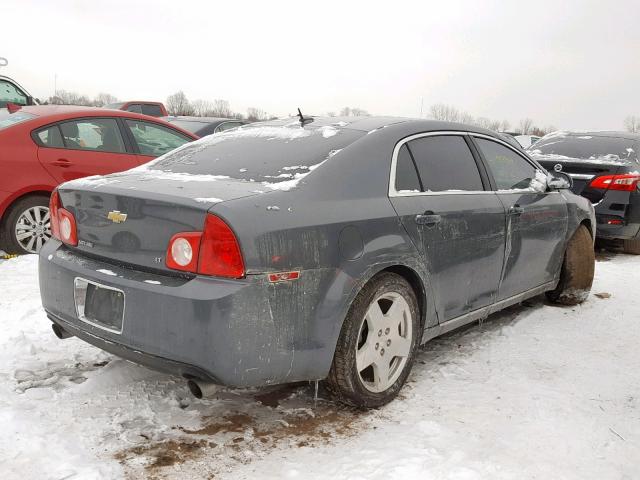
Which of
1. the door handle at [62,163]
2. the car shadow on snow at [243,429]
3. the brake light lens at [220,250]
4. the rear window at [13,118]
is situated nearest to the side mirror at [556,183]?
the car shadow on snow at [243,429]

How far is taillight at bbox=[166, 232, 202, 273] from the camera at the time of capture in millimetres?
2408

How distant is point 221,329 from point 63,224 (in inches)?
46.7

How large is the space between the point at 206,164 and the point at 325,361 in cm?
126

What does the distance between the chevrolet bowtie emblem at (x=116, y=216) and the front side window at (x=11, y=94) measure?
8.04m

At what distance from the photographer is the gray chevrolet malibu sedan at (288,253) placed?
7.89 ft

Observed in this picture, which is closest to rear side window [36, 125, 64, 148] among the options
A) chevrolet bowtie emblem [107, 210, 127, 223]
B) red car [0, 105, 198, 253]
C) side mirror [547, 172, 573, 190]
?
red car [0, 105, 198, 253]

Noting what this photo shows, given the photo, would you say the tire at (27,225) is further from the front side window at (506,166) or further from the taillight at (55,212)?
the front side window at (506,166)

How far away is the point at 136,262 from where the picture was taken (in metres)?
2.59

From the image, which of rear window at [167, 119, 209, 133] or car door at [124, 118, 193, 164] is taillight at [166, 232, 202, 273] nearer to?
car door at [124, 118, 193, 164]

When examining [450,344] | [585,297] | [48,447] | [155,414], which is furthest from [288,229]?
[585,297]

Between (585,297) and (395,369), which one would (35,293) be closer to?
(395,369)

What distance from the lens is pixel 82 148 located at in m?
6.02

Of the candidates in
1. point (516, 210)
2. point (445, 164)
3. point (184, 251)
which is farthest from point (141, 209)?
point (516, 210)

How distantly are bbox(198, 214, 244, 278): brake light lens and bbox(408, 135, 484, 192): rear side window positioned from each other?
1349mm
